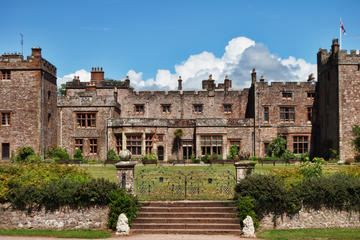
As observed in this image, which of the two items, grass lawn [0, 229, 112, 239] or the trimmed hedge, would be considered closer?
grass lawn [0, 229, 112, 239]

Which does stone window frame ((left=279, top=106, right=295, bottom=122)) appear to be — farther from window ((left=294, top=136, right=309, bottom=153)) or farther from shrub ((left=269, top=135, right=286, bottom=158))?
shrub ((left=269, top=135, right=286, bottom=158))

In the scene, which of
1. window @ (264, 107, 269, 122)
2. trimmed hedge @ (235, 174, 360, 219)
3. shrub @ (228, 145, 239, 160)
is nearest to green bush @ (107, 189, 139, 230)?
trimmed hedge @ (235, 174, 360, 219)

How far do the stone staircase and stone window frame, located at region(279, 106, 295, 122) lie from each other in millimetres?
24110

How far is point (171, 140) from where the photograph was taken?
37.2m

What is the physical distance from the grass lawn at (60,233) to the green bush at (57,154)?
758 inches

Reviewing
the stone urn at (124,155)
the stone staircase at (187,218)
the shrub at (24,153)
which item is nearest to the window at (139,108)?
the shrub at (24,153)

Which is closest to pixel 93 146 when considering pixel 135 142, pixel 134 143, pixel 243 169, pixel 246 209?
pixel 134 143

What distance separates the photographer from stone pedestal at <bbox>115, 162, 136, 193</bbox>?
15625mm

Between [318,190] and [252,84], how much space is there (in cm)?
2476

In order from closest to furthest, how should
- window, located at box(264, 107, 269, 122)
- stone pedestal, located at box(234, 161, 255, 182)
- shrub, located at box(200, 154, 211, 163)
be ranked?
stone pedestal, located at box(234, 161, 255, 182) → shrub, located at box(200, 154, 211, 163) → window, located at box(264, 107, 269, 122)

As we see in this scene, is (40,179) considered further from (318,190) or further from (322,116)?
(322,116)

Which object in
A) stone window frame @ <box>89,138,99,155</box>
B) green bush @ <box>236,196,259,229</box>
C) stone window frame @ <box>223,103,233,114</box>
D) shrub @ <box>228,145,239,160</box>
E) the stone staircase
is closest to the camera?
the stone staircase

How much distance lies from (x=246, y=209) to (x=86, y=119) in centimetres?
2467

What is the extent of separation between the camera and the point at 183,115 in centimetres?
4012
